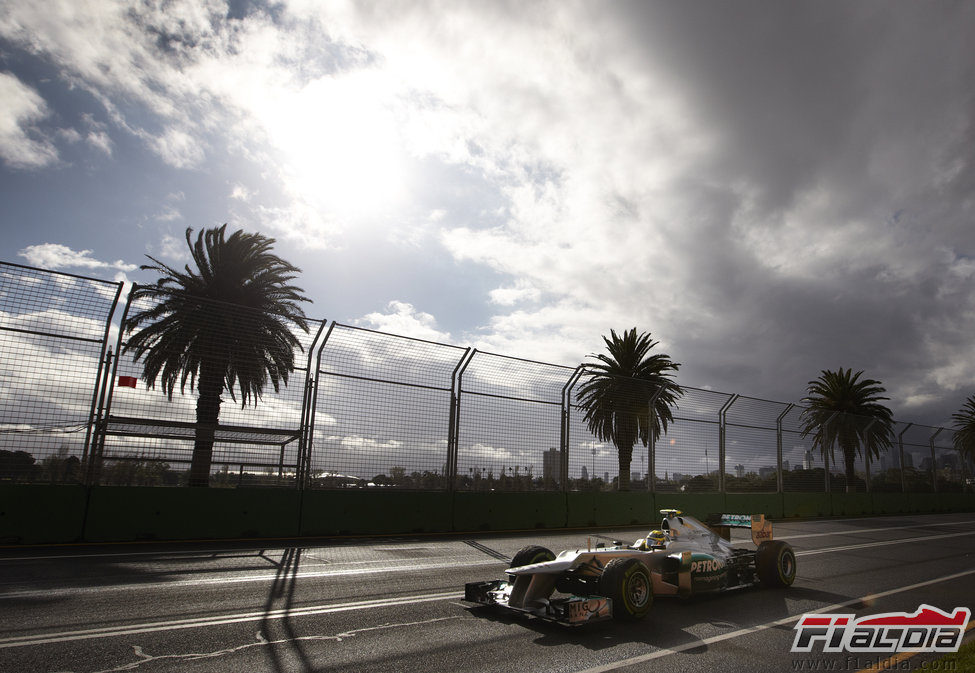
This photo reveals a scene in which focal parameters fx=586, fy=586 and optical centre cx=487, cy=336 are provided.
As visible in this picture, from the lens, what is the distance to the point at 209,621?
202 inches

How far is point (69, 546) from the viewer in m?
9.52

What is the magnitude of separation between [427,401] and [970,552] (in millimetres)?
11765

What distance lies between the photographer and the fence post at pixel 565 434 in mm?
15836

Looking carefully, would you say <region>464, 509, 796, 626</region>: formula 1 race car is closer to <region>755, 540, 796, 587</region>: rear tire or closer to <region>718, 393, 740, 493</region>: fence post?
<region>755, 540, 796, 587</region>: rear tire

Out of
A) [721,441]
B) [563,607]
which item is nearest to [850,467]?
[721,441]

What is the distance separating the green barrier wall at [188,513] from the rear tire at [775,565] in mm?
8683

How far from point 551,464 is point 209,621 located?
37.7 feet

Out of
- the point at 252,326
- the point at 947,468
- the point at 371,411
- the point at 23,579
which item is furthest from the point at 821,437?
the point at 23,579

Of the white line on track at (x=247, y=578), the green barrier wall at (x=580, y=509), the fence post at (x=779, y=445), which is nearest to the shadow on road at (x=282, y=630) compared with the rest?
the white line on track at (x=247, y=578)

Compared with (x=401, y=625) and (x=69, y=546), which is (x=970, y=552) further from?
(x=69, y=546)

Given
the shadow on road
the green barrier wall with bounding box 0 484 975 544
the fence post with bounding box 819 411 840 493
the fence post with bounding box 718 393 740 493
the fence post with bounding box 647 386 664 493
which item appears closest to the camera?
the shadow on road

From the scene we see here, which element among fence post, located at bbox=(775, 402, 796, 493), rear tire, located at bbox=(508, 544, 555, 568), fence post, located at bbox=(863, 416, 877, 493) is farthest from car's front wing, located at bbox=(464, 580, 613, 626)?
fence post, located at bbox=(863, 416, 877, 493)

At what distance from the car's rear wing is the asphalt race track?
2.67 ft

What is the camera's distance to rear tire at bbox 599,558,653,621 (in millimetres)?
5523
